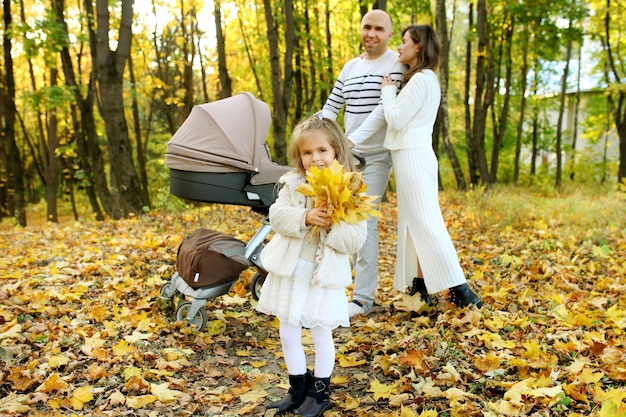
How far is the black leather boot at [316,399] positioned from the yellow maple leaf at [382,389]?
0.33 meters

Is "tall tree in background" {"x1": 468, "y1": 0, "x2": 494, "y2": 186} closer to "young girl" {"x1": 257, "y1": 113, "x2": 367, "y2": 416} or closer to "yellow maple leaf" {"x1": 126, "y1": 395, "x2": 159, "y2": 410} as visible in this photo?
"young girl" {"x1": 257, "y1": 113, "x2": 367, "y2": 416}

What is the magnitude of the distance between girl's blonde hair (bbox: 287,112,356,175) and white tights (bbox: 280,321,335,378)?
0.88 meters

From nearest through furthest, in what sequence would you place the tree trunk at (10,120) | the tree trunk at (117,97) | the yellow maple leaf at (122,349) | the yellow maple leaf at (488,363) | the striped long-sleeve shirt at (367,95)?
the yellow maple leaf at (488,363) < the yellow maple leaf at (122,349) < the striped long-sleeve shirt at (367,95) < the tree trunk at (117,97) < the tree trunk at (10,120)

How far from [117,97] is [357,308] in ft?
23.8

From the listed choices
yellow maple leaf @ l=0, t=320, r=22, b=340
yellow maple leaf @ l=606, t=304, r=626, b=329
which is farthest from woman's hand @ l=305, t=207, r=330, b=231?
yellow maple leaf @ l=606, t=304, r=626, b=329

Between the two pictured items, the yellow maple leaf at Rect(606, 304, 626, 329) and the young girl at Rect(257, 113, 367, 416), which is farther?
the yellow maple leaf at Rect(606, 304, 626, 329)

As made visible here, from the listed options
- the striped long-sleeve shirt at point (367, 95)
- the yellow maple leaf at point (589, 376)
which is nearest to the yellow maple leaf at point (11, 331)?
the striped long-sleeve shirt at point (367, 95)

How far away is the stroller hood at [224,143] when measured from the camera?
3.73 m

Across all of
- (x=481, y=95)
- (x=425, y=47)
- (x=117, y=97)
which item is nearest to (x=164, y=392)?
(x=425, y=47)

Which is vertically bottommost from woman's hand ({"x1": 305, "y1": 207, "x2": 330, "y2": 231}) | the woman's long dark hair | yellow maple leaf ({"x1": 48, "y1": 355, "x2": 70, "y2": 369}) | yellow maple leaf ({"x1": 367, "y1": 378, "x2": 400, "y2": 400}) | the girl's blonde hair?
yellow maple leaf ({"x1": 367, "y1": 378, "x2": 400, "y2": 400})

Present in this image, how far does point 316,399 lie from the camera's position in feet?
9.54

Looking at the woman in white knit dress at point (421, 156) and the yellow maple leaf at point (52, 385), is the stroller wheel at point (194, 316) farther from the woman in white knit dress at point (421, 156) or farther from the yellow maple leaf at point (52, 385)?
the woman in white knit dress at point (421, 156)

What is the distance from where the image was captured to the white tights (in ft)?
9.45

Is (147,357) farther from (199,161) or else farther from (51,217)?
(51,217)
